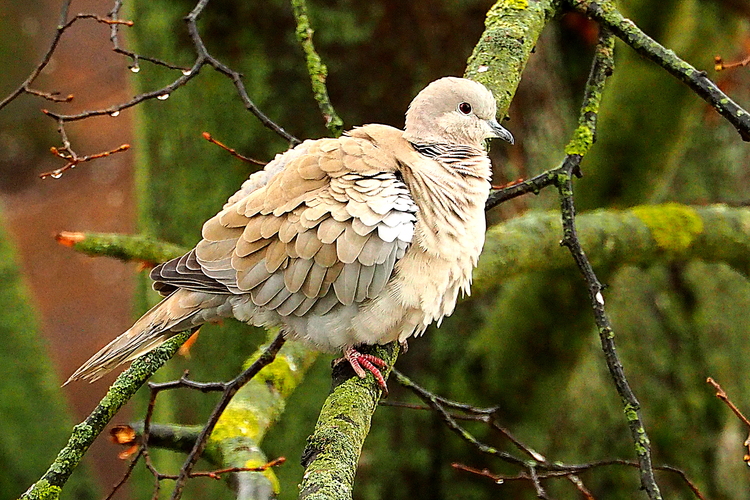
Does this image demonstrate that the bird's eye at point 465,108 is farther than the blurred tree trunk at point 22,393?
No

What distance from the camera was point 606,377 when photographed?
5031 millimetres

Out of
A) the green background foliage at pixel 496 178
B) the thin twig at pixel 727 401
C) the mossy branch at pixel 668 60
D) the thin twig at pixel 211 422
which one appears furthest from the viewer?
the green background foliage at pixel 496 178

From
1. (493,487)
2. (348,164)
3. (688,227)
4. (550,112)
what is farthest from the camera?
(550,112)

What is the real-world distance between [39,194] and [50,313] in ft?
5.65

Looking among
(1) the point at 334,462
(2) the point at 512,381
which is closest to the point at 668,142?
(2) the point at 512,381

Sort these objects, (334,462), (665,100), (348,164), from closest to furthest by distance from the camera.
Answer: (334,462), (348,164), (665,100)

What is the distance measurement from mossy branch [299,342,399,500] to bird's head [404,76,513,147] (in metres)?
0.92

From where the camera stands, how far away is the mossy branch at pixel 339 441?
177 centimetres

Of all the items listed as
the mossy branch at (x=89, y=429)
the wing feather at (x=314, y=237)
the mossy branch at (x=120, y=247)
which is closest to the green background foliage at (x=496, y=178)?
the mossy branch at (x=120, y=247)

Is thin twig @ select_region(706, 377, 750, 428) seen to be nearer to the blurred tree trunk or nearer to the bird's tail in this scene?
the bird's tail

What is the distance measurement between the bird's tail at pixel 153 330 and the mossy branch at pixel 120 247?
59 cm

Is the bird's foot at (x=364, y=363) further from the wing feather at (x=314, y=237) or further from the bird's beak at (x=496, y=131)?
the bird's beak at (x=496, y=131)

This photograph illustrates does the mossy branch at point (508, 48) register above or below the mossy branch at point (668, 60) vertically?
above

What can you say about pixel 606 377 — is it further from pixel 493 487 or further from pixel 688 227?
pixel 688 227
